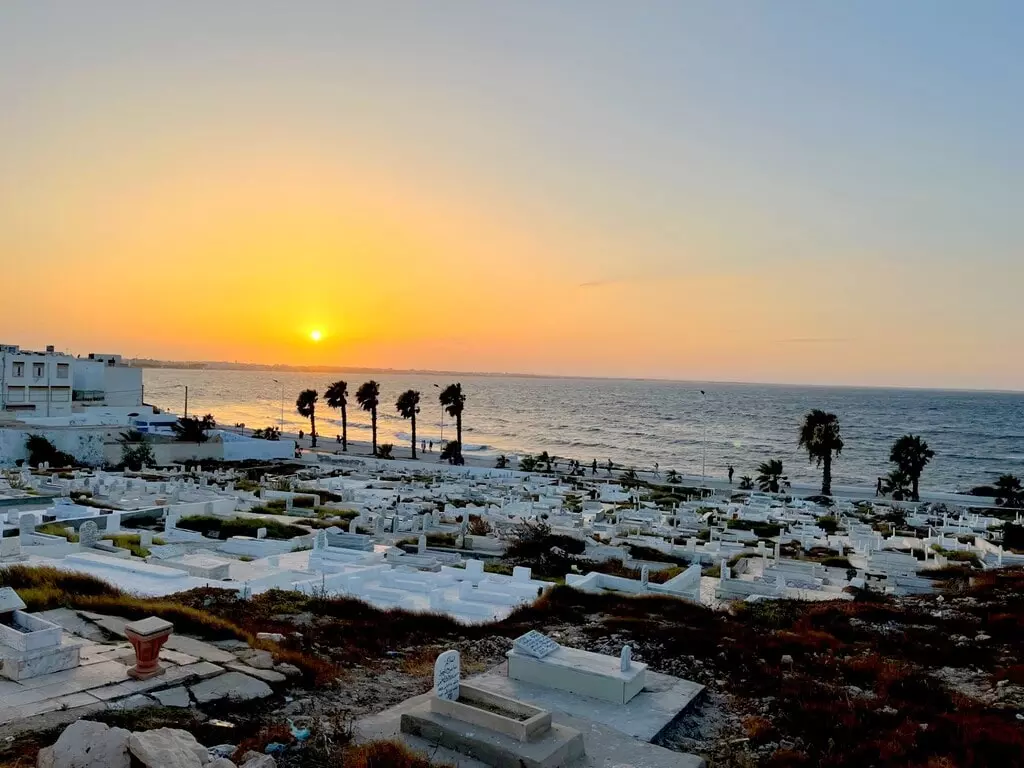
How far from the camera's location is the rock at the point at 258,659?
1047 centimetres

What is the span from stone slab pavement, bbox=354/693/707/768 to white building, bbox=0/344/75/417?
6913 cm

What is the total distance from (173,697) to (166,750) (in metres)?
2.49

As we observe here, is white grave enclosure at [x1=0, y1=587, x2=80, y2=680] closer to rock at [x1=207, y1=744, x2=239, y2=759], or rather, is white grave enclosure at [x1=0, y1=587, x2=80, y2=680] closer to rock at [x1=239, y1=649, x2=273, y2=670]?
rock at [x1=239, y1=649, x2=273, y2=670]

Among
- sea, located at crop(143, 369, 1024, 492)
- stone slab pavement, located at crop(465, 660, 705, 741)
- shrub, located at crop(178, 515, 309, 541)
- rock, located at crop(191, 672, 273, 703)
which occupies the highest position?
rock, located at crop(191, 672, 273, 703)

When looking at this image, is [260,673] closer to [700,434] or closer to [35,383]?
[35,383]

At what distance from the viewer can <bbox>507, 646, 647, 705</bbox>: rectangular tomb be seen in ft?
35.1

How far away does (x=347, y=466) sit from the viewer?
56.4 meters

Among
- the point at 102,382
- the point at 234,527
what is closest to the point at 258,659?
the point at 234,527

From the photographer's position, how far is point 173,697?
8.91 meters

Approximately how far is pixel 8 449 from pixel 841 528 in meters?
51.9

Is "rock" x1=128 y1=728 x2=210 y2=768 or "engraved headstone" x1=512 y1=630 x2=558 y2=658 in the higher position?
"rock" x1=128 y1=728 x2=210 y2=768

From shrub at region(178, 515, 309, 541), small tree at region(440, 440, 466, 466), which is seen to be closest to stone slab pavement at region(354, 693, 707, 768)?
shrub at region(178, 515, 309, 541)

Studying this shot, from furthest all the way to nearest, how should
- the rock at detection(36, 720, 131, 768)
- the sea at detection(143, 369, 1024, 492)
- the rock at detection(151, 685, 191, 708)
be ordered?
the sea at detection(143, 369, 1024, 492)
the rock at detection(151, 685, 191, 708)
the rock at detection(36, 720, 131, 768)

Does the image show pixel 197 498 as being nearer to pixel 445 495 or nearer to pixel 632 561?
pixel 445 495
